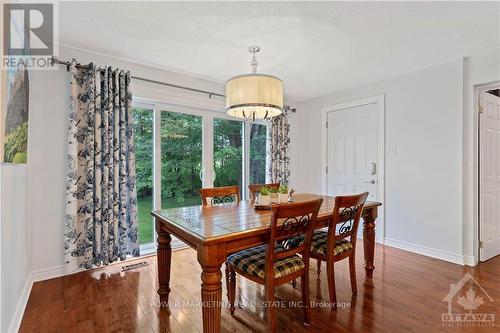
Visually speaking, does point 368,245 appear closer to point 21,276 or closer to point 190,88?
point 190,88

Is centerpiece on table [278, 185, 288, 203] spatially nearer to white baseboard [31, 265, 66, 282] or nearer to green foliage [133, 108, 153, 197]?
green foliage [133, 108, 153, 197]

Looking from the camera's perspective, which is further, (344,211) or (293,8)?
(344,211)

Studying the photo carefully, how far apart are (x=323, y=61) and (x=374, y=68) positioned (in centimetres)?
72

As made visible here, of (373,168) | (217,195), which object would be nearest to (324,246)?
(217,195)

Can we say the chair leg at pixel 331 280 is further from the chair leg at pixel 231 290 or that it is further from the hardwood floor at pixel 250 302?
the chair leg at pixel 231 290

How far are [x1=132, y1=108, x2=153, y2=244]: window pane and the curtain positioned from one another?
1882 millimetres

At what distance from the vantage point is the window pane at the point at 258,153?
4.36 m

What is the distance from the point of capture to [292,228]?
1785 millimetres

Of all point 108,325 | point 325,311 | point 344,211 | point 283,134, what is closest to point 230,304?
point 325,311

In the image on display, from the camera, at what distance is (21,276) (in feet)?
6.81

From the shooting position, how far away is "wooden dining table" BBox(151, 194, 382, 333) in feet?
4.94

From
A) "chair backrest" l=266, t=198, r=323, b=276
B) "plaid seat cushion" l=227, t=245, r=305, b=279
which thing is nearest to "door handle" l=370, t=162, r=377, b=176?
"chair backrest" l=266, t=198, r=323, b=276

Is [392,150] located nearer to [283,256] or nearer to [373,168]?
[373,168]

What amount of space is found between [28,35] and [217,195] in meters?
2.15
